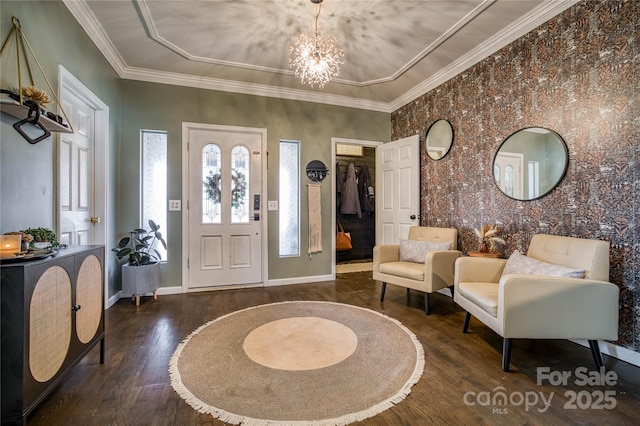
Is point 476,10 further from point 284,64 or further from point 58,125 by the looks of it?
point 58,125

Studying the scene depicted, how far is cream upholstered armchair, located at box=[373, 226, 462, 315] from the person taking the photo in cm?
280

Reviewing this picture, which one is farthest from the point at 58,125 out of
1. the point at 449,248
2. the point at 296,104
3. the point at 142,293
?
the point at 449,248

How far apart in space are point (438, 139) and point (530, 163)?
1249 millimetres

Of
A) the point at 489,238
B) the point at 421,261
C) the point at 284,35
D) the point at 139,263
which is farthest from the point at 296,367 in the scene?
the point at 284,35

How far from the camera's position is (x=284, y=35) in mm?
2762

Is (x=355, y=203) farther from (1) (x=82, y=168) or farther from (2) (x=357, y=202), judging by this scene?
(1) (x=82, y=168)

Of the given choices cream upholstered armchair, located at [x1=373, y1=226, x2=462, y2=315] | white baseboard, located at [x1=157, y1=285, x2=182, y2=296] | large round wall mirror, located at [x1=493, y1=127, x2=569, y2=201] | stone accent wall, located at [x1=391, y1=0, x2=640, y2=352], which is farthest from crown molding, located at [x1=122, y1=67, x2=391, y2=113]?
white baseboard, located at [x1=157, y1=285, x2=182, y2=296]

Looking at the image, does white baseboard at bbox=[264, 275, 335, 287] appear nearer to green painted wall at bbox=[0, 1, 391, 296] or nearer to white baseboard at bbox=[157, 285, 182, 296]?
green painted wall at bbox=[0, 1, 391, 296]

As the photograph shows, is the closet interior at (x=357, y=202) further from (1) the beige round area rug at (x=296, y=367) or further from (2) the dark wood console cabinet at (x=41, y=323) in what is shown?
(2) the dark wood console cabinet at (x=41, y=323)

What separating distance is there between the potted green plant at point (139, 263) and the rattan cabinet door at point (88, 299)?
1.30 meters

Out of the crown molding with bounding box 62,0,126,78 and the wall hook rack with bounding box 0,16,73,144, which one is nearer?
the wall hook rack with bounding box 0,16,73,144

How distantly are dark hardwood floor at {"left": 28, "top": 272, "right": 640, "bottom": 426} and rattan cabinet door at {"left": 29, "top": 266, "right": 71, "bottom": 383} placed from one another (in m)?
0.29

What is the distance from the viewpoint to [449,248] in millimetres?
3094

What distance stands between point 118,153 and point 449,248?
3.83 m
